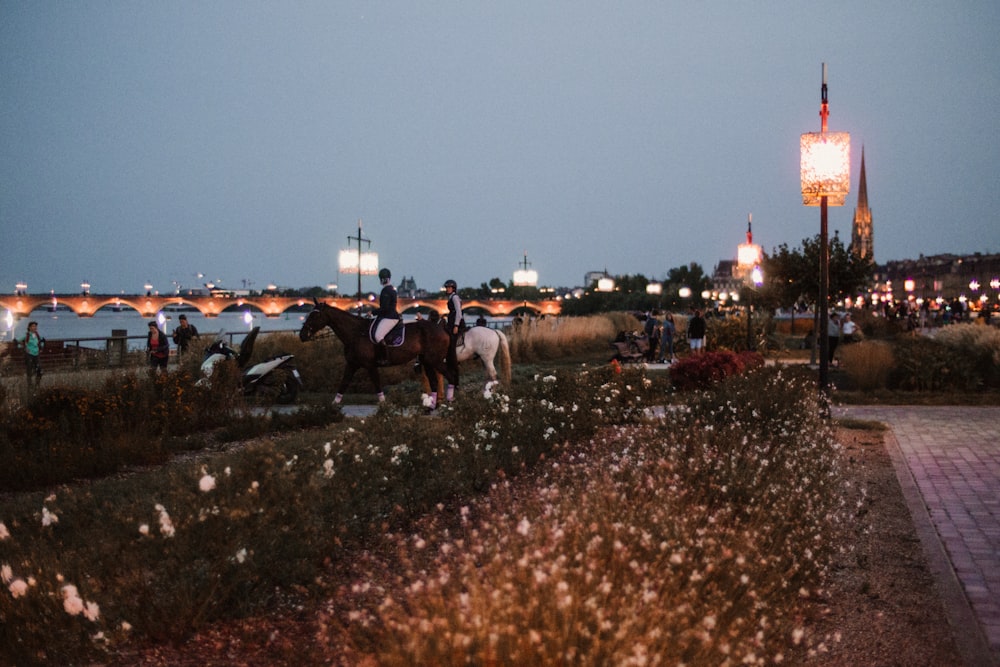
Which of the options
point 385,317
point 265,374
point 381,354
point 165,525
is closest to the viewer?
point 165,525

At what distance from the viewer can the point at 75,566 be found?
451 centimetres

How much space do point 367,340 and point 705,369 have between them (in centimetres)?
604

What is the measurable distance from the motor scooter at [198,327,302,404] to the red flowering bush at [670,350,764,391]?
7.36m

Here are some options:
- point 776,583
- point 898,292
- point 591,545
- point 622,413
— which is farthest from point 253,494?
point 898,292

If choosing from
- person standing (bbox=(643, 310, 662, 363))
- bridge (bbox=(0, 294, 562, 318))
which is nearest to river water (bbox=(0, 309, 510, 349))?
bridge (bbox=(0, 294, 562, 318))

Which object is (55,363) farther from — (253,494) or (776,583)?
(776,583)

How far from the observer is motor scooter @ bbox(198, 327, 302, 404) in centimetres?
1495

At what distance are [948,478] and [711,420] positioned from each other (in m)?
2.56

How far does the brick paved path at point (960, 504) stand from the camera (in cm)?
472

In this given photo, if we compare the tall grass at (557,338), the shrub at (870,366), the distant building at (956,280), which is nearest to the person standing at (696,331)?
the tall grass at (557,338)

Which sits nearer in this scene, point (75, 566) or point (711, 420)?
point (75, 566)

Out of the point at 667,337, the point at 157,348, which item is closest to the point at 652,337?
the point at 667,337

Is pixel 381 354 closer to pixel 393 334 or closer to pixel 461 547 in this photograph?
pixel 393 334

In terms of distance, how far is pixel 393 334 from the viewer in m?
13.8
